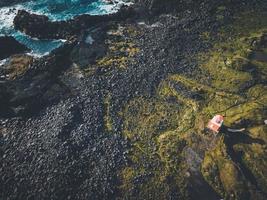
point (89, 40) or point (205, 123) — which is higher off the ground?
point (89, 40)

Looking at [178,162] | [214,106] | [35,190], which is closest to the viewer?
[35,190]

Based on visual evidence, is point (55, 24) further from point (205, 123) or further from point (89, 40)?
point (205, 123)

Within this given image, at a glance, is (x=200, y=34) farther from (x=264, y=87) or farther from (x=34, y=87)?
(x=34, y=87)

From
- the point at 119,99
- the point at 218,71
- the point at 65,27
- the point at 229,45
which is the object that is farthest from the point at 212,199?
the point at 65,27

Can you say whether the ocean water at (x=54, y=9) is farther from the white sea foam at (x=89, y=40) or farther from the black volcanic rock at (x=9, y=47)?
the white sea foam at (x=89, y=40)

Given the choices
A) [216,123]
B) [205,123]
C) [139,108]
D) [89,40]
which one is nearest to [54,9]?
[89,40]

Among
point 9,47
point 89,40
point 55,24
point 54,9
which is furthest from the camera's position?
point 54,9
